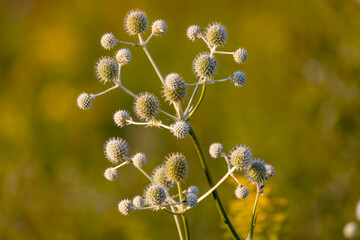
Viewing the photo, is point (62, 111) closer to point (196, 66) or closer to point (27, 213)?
point (27, 213)

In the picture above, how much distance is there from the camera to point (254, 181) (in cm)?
252

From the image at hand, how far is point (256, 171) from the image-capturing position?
2.48 m

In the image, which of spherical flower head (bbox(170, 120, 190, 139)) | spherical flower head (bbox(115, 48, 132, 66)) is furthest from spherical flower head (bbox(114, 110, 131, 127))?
spherical flower head (bbox(170, 120, 190, 139))

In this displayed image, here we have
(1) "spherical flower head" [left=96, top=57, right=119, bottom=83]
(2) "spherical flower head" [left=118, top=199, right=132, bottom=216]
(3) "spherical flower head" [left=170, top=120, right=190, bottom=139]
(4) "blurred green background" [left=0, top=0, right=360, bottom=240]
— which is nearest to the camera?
(3) "spherical flower head" [left=170, top=120, right=190, bottom=139]

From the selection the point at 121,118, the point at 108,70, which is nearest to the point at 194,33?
the point at 108,70

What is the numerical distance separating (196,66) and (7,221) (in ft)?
15.7

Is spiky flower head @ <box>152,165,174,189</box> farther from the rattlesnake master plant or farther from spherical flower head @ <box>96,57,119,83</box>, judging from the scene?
spherical flower head @ <box>96,57,119,83</box>

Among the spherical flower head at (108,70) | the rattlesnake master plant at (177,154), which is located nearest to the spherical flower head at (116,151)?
the rattlesnake master plant at (177,154)

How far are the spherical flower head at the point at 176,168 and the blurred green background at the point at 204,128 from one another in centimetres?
137

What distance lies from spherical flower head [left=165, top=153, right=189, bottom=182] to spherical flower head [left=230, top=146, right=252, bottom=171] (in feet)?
0.90

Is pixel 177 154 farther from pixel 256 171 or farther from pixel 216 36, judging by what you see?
pixel 216 36

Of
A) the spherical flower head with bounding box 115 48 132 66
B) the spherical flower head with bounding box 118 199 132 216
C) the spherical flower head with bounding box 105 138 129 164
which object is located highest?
the spherical flower head with bounding box 115 48 132 66

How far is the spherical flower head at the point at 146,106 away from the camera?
249 cm

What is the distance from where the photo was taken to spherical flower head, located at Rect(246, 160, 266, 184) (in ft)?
8.15
